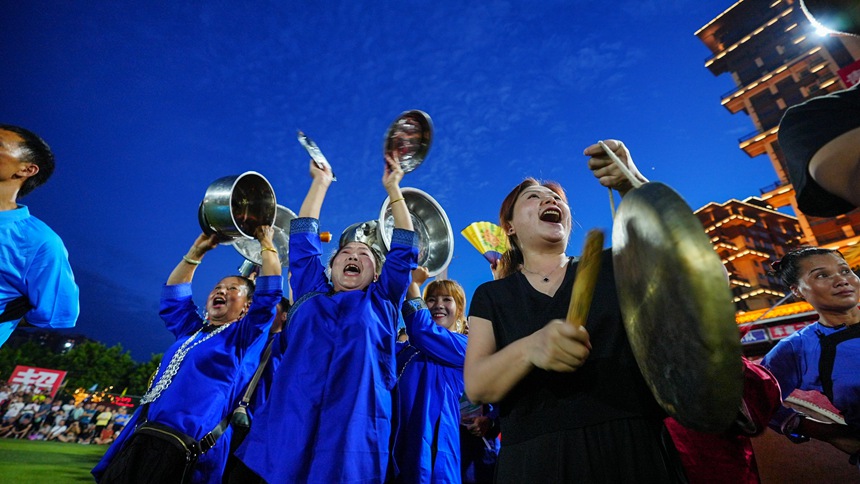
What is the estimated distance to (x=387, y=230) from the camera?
4160mm

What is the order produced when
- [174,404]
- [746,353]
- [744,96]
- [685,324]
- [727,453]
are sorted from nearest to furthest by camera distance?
[685,324] → [727,453] → [174,404] → [746,353] → [744,96]

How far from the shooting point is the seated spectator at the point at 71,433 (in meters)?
23.5

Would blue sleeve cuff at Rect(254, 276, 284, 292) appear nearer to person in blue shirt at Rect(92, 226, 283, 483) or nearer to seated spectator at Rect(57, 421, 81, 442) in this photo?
person in blue shirt at Rect(92, 226, 283, 483)

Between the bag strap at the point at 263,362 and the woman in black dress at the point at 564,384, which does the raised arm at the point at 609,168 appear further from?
the bag strap at the point at 263,362

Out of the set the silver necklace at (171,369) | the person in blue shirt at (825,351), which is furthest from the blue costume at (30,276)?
the person in blue shirt at (825,351)

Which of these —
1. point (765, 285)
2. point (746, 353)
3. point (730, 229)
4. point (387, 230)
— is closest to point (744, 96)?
point (730, 229)

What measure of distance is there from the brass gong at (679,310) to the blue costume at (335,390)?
1.56 metres

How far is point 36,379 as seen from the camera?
32.0 m

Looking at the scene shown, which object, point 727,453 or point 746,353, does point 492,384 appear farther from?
point 746,353

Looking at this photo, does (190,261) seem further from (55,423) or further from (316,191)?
(55,423)

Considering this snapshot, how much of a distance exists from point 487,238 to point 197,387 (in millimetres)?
3764

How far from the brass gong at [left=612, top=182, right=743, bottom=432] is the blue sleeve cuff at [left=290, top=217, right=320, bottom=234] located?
2.50 metres

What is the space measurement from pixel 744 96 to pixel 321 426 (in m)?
50.6

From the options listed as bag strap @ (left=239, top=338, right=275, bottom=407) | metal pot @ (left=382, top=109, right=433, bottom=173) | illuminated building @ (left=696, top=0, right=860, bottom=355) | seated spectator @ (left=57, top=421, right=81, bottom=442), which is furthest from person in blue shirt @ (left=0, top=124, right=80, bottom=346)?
illuminated building @ (left=696, top=0, right=860, bottom=355)
